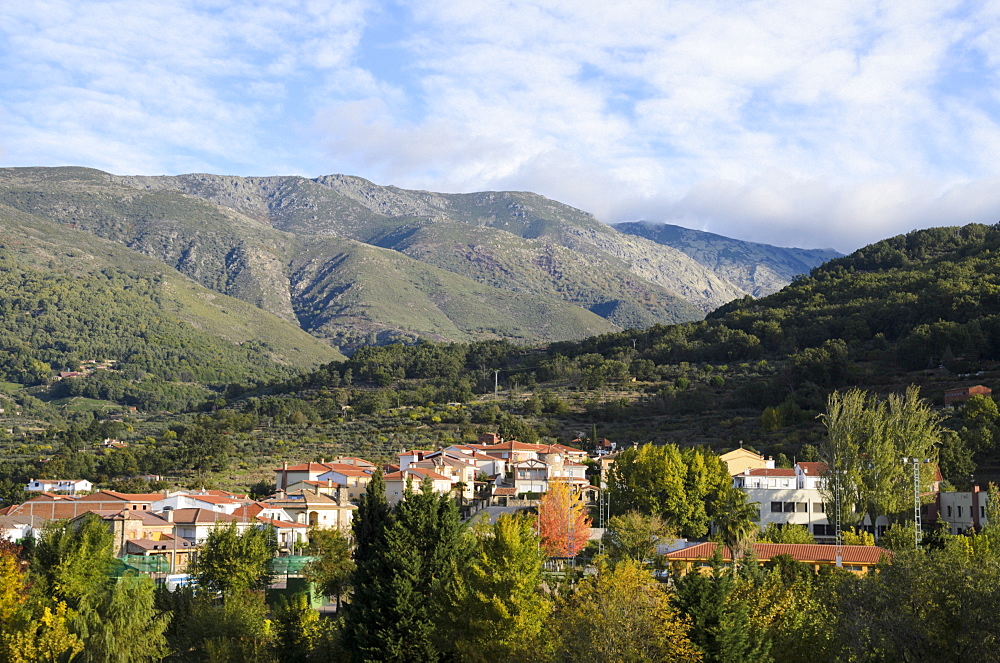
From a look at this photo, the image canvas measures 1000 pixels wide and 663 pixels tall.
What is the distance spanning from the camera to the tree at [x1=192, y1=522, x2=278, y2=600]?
1738 inches

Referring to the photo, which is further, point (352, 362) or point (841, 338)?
point (352, 362)

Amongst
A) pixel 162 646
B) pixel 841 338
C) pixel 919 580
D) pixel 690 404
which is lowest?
pixel 162 646

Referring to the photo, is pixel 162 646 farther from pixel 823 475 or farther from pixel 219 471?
pixel 219 471

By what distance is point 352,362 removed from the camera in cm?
13688

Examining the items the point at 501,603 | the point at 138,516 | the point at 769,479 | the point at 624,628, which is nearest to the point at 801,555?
the point at 769,479

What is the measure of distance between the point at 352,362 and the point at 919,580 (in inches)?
4659

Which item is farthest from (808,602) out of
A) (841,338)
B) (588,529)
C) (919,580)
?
(841,338)

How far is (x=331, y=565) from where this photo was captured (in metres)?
45.6

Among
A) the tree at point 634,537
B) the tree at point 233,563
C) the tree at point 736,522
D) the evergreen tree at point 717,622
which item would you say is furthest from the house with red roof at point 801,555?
the tree at point 233,563

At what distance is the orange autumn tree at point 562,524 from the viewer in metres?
49.0

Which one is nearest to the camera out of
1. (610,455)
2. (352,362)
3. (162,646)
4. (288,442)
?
(162,646)

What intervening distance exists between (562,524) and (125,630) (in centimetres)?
2198

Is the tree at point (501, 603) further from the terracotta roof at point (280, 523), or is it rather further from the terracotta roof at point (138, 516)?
the terracotta roof at point (138, 516)

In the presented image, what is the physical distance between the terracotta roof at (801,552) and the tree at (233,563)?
1661 centimetres
